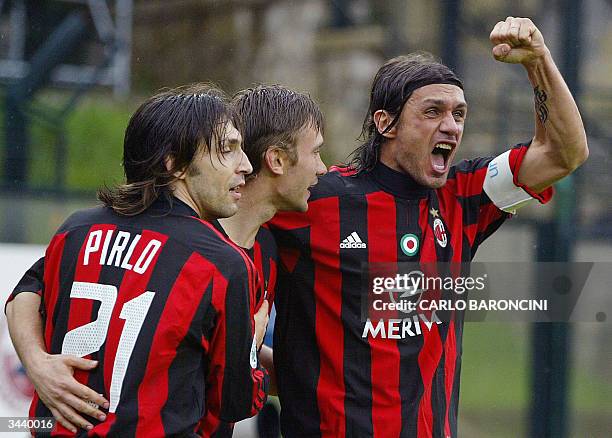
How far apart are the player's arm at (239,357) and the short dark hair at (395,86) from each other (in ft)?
2.87

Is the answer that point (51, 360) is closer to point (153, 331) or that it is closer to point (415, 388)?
point (153, 331)

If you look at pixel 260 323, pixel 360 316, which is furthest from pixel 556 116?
pixel 260 323

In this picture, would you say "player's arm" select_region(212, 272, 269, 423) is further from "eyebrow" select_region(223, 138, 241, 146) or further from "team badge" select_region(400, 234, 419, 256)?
"team badge" select_region(400, 234, 419, 256)

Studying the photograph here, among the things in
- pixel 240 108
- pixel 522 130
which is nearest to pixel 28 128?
pixel 240 108

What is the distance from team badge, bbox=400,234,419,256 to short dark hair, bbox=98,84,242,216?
0.76 meters

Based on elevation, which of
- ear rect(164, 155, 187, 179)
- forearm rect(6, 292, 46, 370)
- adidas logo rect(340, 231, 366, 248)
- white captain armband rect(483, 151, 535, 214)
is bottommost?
forearm rect(6, 292, 46, 370)

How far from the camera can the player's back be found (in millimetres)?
2215

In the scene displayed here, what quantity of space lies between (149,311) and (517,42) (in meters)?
1.29

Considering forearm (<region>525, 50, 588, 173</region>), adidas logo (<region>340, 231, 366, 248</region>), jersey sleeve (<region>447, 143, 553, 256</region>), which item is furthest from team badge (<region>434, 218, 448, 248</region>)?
forearm (<region>525, 50, 588, 173</region>)

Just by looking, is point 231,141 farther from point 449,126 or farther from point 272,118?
point 449,126

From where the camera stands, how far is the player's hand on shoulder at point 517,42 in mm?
2705

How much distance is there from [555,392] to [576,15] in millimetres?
1807

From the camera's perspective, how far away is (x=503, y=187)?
119 inches

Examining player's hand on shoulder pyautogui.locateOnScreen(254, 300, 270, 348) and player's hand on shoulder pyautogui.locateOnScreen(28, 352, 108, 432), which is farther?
player's hand on shoulder pyautogui.locateOnScreen(254, 300, 270, 348)
